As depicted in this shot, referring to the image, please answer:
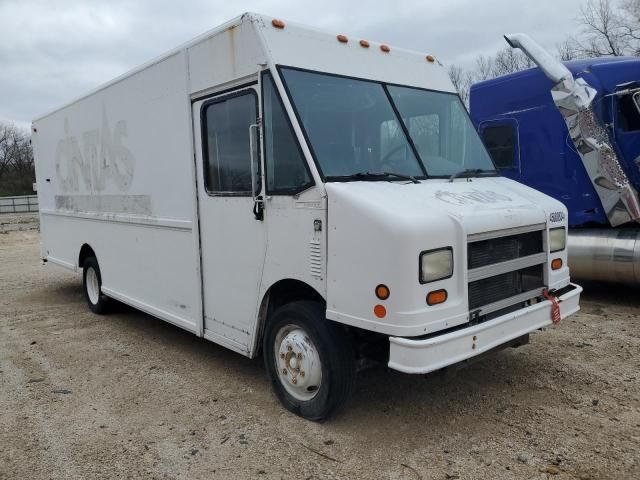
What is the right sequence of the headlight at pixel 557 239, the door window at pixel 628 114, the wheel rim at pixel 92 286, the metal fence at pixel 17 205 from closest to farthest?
1. the headlight at pixel 557 239
2. the door window at pixel 628 114
3. the wheel rim at pixel 92 286
4. the metal fence at pixel 17 205

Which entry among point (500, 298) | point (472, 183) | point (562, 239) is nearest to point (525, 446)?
point (500, 298)

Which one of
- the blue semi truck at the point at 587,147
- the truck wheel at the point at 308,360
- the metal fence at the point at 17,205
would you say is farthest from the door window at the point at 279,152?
the metal fence at the point at 17,205

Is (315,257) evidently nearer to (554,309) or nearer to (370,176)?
(370,176)

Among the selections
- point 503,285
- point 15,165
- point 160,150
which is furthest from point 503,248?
point 15,165

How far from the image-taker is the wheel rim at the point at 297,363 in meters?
3.85

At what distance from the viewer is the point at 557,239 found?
430cm

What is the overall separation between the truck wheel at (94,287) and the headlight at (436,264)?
17.0 ft

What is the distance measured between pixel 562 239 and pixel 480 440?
1.72 meters

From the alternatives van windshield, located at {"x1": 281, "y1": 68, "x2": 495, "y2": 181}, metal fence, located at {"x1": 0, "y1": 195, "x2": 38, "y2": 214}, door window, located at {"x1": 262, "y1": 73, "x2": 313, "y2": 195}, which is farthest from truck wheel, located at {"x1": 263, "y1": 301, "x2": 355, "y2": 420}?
metal fence, located at {"x1": 0, "y1": 195, "x2": 38, "y2": 214}

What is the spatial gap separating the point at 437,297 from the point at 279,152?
151 centimetres

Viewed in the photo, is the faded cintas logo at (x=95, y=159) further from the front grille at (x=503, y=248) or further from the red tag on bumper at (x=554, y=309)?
the red tag on bumper at (x=554, y=309)

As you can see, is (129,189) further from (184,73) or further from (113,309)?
(113,309)

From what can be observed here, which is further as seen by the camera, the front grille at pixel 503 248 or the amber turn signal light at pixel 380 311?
the front grille at pixel 503 248

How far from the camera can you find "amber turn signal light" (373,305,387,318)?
10.9 feet
